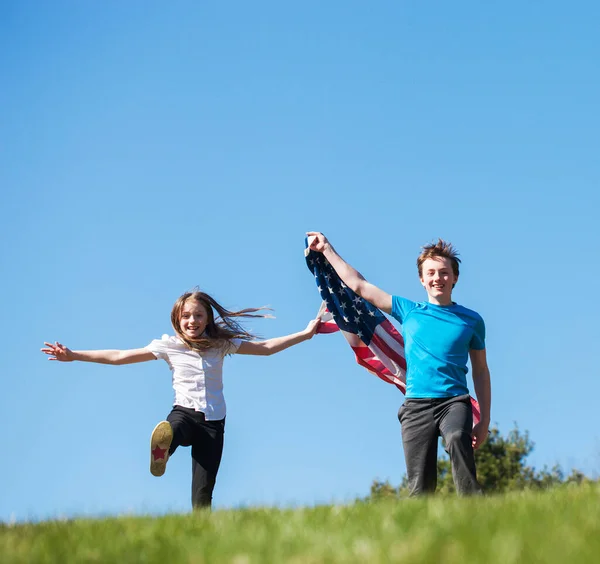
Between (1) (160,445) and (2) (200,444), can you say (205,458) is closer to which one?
(2) (200,444)

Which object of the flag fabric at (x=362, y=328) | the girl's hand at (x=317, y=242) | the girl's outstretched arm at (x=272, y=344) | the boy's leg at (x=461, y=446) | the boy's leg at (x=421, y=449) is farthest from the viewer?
the flag fabric at (x=362, y=328)

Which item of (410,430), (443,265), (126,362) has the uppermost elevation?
(443,265)

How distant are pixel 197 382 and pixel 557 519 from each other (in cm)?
543

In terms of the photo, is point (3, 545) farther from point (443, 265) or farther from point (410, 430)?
point (443, 265)

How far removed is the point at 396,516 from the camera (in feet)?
15.1

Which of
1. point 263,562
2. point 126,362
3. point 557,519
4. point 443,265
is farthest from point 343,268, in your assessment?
point 263,562

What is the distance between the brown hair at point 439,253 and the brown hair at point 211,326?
229cm

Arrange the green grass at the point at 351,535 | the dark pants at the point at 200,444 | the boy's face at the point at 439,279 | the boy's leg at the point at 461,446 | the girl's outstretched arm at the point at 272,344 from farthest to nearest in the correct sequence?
the girl's outstretched arm at the point at 272,344, the dark pants at the point at 200,444, the boy's face at the point at 439,279, the boy's leg at the point at 461,446, the green grass at the point at 351,535

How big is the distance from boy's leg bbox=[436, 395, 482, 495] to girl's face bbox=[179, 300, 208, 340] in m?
3.16

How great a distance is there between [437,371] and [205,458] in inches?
101

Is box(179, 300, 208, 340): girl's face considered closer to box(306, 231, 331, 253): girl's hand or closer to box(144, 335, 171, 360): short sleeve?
box(144, 335, 171, 360): short sleeve

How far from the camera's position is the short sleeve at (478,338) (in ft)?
27.2

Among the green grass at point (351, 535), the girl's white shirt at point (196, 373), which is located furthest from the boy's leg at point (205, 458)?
the green grass at point (351, 535)

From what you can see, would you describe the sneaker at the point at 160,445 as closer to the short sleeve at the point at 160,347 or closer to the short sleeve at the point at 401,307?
the short sleeve at the point at 160,347
